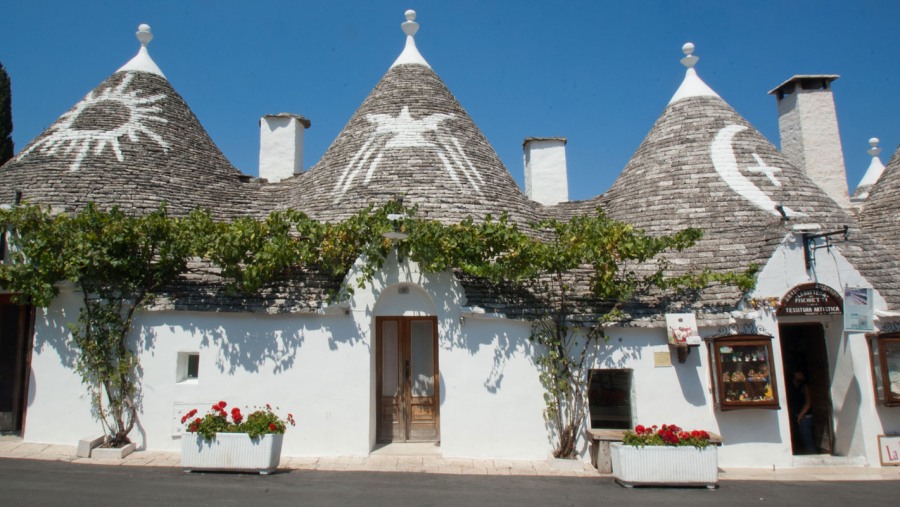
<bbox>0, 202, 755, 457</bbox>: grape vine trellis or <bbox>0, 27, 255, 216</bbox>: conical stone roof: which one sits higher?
<bbox>0, 27, 255, 216</bbox>: conical stone roof

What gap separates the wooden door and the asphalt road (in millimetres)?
1667

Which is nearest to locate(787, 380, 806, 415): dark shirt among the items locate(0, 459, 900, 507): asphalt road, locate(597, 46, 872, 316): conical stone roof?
locate(0, 459, 900, 507): asphalt road

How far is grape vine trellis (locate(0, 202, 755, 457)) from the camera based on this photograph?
26.9 ft

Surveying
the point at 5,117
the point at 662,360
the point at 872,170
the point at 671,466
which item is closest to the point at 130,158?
the point at 5,117

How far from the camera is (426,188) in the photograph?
33.9 ft

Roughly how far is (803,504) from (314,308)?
279 inches

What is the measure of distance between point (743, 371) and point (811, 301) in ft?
5.44

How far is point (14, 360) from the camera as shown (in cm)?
950

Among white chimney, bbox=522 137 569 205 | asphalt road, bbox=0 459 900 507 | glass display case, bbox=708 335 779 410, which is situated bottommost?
asphalt road, bbox=0 459 900 507

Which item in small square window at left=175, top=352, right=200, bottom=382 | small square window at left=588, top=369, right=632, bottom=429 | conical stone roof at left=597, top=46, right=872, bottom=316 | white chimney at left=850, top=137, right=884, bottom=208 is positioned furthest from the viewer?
white chimney at left=850, top=137, right=884, bottom=208

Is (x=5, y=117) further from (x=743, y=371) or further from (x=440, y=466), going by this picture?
(x=743, y=371)

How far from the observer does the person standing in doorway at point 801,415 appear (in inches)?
358

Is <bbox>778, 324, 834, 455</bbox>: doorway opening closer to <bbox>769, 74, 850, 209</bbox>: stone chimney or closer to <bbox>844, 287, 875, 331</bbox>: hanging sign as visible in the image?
<bbox>844, 287, 875, 331</bbox>: hanging sign

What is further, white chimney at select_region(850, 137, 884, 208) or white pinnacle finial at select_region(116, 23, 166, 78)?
white chimney at select_region(850, 137, 884, 208)
